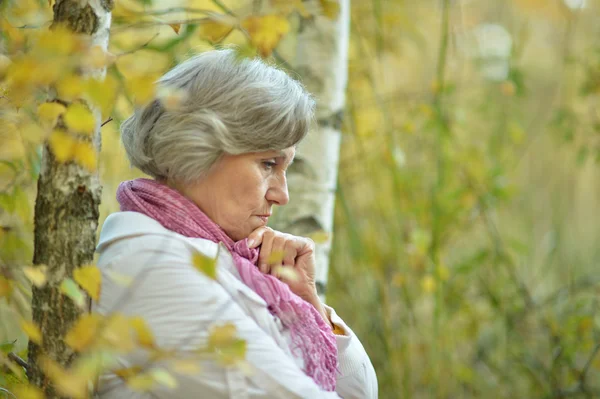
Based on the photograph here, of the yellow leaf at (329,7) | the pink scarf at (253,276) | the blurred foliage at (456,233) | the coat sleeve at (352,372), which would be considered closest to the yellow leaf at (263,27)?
the yellow leaf at (329,7)

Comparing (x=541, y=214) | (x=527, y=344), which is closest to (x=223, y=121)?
(x=527, y=344)

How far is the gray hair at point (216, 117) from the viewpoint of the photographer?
165 centimetres

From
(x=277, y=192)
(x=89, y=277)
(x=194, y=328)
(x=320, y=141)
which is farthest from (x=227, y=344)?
(x=320, y=141)

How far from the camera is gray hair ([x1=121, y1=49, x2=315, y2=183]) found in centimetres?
165

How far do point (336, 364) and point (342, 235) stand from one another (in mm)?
2336

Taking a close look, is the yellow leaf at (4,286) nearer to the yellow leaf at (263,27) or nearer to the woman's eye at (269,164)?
the yellow leaf at (263,27)

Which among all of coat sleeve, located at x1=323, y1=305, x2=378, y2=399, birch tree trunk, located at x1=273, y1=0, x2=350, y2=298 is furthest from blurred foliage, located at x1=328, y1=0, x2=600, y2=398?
coat sleeve, located at x1=323, y1=305, x2=378, y2=399

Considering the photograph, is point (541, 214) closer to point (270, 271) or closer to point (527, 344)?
point (527, 344)

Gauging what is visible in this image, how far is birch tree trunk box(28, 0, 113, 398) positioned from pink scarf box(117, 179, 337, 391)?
10.7 inches

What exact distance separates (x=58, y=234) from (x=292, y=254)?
56 centimetres

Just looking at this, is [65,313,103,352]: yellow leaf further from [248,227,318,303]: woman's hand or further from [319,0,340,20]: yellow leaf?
[319,0,340,20]: yellow leaf

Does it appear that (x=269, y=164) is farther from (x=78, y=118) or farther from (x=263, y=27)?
(x=78, y=118)

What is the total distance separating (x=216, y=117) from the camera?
165 cm

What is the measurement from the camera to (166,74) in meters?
1.75
